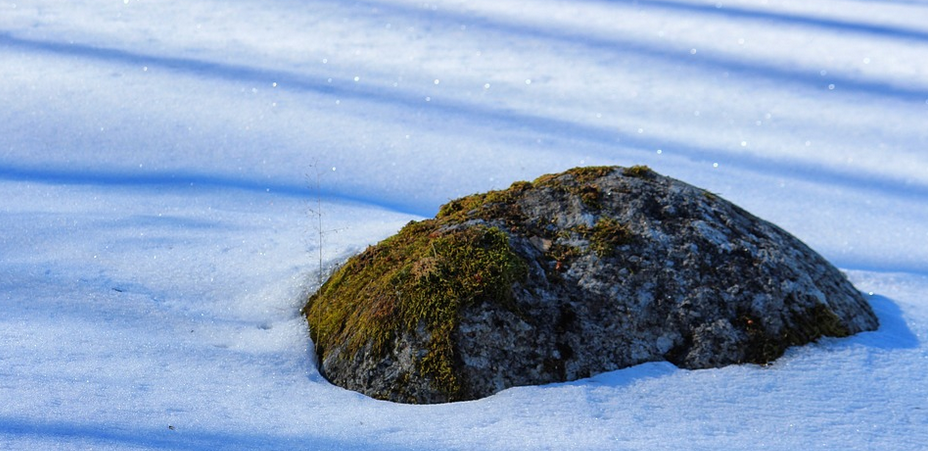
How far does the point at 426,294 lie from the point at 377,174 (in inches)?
93.9

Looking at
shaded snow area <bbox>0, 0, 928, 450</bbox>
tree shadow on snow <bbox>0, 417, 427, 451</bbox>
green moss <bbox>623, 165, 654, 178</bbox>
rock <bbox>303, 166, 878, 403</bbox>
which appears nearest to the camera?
tree shadow on snow <bbox>0, 417, 427, 451</bbox>

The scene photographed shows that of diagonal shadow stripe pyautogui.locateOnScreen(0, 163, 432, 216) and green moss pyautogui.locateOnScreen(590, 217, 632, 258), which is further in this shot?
diagonal shadow stripe pyautogui.locateOnScreen(0, 163, 432, 216)

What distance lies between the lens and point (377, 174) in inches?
195

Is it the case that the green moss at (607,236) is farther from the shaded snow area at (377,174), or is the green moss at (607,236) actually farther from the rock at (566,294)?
the shaded snow area at (377,174)

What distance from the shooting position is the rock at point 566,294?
2580 mm

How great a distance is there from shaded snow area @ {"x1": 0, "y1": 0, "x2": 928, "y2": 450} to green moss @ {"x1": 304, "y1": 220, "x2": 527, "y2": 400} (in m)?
0.15

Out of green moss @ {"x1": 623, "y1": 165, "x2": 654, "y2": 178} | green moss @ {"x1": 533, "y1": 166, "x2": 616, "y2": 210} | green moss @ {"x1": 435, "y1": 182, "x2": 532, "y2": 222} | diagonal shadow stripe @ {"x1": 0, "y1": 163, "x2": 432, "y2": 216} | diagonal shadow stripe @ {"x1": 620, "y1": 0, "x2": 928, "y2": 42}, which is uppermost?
diagonal shadow stripe @ {"x1": 620, "y1": 0, "x2": 928, "y2": 42}

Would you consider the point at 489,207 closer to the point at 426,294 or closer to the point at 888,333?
the point at 426,294

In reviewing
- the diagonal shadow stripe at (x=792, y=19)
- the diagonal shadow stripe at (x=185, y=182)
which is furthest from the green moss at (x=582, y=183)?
the diagonal shadow stripe at (x=792, y=19)

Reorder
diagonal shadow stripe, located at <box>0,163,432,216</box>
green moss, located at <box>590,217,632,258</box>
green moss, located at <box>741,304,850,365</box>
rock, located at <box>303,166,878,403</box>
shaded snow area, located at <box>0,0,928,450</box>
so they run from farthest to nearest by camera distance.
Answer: diagonal shadow stripe, located at <box>0,163,432,216</box> < green moss, located at <box>590,217,632,258</box> < green moss, located at <box>741,304,850,365</box> < rock, located at <box>303,166,878,403</box> < shaded snow area, located at <box>0,0,928,450</box>

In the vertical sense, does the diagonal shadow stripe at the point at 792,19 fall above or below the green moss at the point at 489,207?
above

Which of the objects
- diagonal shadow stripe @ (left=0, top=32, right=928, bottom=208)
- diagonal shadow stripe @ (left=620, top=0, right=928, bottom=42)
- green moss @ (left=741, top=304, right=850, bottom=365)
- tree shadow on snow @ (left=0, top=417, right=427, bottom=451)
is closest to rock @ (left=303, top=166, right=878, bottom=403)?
green moss @ (left=741, top=304, right=850, bottom=365)

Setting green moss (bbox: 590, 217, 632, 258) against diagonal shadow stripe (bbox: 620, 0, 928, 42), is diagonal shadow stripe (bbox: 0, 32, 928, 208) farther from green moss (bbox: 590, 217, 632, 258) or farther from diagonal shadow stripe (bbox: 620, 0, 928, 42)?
diagonal shadow stripe (bbox: 620, 0, 928, 42)

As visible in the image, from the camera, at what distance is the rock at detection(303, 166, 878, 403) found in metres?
2.58
